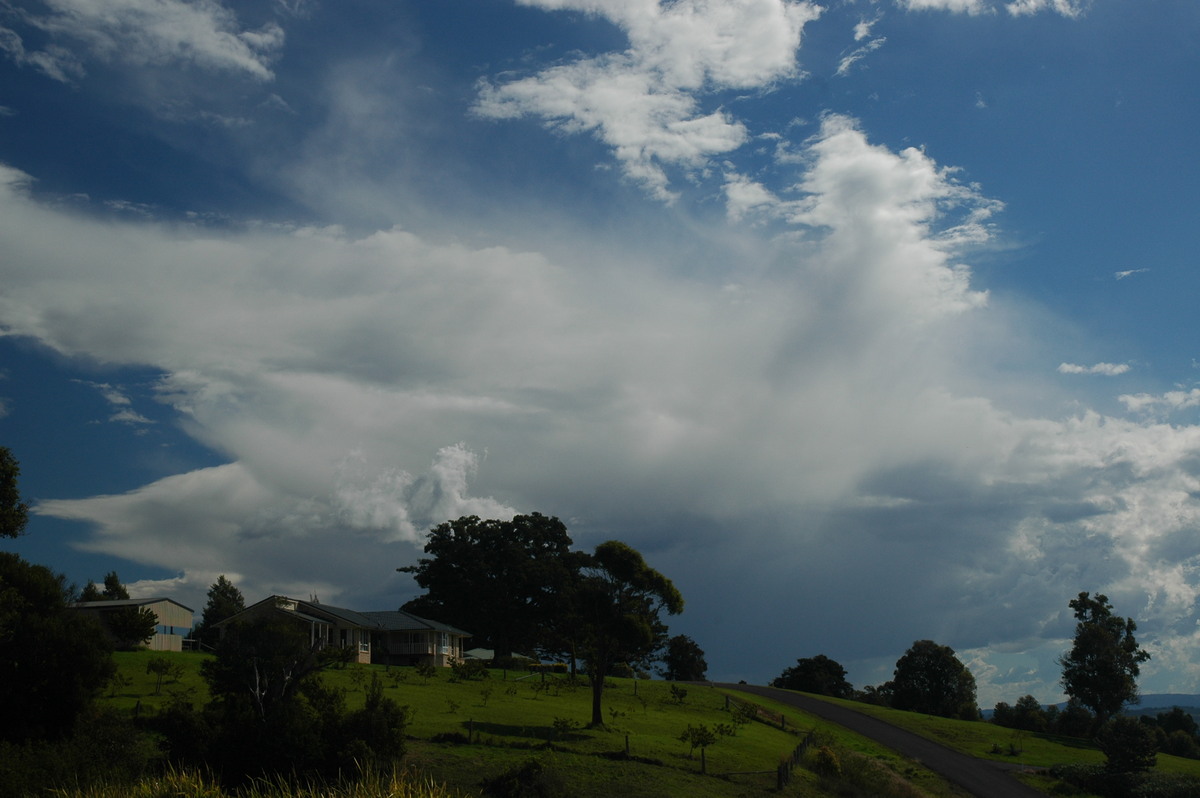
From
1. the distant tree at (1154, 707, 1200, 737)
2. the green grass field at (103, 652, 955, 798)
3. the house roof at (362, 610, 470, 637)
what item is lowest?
the distant tree at (1154, 707, 1200, 737)

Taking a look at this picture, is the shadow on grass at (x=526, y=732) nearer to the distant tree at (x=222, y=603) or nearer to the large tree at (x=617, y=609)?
the large tree at (x=617, y=609)

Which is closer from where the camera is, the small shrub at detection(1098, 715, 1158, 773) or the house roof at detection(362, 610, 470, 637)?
the small shrub at detection(1098, 715, 1158, 773)

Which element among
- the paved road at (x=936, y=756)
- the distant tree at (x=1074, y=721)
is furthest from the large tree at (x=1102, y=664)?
the paved road at (x=936, y=756)

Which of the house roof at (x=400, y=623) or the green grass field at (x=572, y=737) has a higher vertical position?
the house roof at (x=400, y=623)

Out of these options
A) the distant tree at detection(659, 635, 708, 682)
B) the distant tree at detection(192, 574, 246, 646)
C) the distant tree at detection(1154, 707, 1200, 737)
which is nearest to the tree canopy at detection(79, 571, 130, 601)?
the distant tree at detection(192, 574, 246, 646)

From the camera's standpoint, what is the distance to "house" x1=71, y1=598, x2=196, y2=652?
6159cm

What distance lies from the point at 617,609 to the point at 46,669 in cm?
2375

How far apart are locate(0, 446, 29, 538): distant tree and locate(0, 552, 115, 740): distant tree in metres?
2.53

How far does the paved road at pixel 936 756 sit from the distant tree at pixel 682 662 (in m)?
34.1

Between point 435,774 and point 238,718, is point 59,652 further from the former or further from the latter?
point 435,774

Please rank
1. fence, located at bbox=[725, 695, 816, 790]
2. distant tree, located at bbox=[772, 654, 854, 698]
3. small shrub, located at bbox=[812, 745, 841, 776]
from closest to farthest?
fence, located at bbox=[725, 695, 816, 790], small shrub, located at bbox=[812, 745, 841, 776], distant tree, located at bbox=[772, 654, 854, 698]

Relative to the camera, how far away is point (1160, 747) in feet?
271

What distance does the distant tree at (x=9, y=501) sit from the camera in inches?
1358

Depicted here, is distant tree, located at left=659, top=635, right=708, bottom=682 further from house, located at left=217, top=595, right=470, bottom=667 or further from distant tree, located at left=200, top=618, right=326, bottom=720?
distant tree, located at left=200, top=618, right=326, bottom=720
